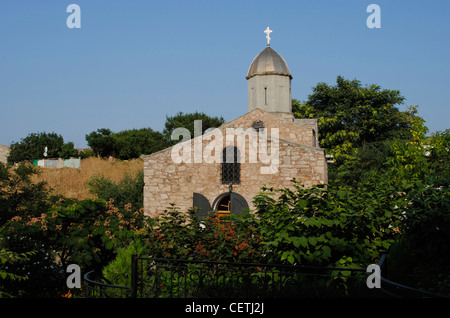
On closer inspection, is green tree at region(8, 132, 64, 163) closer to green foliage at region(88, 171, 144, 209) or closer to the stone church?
green foliage at region(88, 171, 144, 209)

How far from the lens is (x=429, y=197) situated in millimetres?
6582

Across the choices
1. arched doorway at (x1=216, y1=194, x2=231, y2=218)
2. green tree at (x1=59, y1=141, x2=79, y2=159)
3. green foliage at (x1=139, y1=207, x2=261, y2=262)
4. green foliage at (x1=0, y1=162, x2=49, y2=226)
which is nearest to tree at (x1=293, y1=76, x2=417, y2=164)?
arched doorway at (x1=216, y1=194, x2=231, y2=218)

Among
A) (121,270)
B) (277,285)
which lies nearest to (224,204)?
(121,270)

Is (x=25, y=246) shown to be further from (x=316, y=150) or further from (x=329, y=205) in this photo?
(x=316, y=150)

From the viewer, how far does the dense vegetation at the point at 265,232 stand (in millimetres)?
6559

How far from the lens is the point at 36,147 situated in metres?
42.5

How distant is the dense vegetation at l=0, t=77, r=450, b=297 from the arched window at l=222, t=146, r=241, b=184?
4.64 meters

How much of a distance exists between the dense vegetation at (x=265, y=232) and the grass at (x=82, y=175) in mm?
10369

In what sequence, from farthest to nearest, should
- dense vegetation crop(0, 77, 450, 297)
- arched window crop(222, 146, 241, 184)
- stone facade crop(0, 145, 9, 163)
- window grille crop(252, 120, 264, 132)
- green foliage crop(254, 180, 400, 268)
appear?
stone facade crop(0, 145, 9, 163), window grille crop(252, 120, 264, 132), arched window crop(222, 146, 241, 184), green foliage crop(254, 180, 400, 268), dense vegetation crop(0, 77, 450, 297)

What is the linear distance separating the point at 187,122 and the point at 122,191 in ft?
92.0

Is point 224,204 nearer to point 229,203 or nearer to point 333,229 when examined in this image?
point 229,203

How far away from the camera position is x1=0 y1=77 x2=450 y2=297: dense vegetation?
6.56 m

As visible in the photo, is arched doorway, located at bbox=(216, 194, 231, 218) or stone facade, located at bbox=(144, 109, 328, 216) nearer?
stone facade, located at bbox=(144, 109, 328, 216)

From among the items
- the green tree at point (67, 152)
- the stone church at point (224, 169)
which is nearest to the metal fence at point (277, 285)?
the stone church at point (224, 169)
